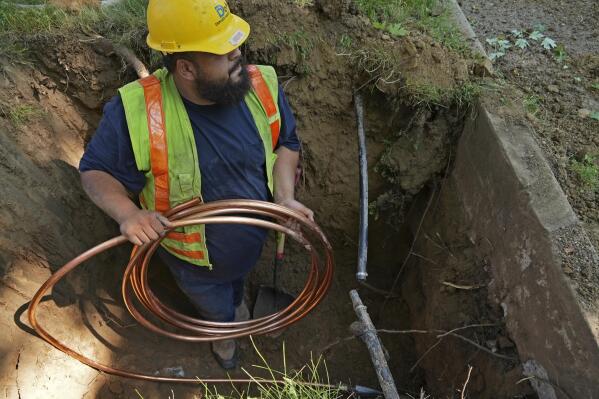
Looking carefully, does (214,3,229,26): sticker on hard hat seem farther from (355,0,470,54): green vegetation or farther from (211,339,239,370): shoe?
(211,339,239,370): shoe

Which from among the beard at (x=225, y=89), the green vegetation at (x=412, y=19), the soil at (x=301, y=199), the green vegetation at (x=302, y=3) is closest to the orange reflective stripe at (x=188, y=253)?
the soil at (x=301, y=199)

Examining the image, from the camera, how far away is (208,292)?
9.86ft

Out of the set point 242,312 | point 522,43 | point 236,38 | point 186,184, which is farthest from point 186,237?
point 522,43

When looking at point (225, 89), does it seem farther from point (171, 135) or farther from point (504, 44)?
point (504, 44)

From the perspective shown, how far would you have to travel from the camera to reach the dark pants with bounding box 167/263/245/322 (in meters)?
2.89

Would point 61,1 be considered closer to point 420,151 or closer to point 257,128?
point 257,128

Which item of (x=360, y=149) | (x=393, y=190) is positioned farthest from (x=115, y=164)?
(x=393, y=190)

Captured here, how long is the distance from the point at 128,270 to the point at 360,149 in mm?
1601

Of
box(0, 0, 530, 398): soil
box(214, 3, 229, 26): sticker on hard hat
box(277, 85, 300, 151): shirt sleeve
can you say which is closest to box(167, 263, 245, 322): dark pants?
box(0, 0, 530, 398): soil

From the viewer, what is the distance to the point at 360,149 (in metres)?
3.21

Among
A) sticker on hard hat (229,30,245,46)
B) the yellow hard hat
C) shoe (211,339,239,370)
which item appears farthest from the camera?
shoe (211,339,239,370)

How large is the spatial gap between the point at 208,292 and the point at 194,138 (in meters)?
1.09

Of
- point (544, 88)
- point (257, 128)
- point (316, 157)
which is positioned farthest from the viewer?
point (316, 157)

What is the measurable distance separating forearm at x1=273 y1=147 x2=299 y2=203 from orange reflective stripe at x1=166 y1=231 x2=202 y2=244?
48 cm
